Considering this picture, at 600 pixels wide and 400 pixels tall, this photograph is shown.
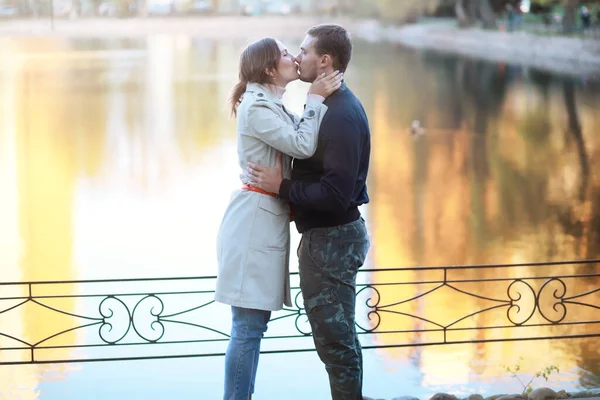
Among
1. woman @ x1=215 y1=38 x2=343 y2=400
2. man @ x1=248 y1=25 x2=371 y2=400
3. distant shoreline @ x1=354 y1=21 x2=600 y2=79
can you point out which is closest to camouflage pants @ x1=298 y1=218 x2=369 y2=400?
man @ x1=248 y1=25 x2=371 y2=400

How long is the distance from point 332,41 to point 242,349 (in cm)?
99

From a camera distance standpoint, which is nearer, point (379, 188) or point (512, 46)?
point (379, 188)

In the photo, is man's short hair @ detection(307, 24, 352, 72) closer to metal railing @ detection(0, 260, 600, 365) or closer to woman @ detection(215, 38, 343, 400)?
woman @ detection(215, 38, 343, 400)

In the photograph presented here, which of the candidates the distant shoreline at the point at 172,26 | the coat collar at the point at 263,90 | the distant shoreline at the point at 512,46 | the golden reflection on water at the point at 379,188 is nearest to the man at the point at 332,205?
the coat collar at the point at 263,90

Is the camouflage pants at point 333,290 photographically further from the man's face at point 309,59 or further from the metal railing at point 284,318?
the metal railing at point 284,318

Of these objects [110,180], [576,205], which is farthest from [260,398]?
[110,180]

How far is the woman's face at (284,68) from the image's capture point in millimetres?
3012

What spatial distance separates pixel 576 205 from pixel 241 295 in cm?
904

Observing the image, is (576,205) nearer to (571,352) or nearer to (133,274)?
(133,274)

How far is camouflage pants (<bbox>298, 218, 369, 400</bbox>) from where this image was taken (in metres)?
3.01

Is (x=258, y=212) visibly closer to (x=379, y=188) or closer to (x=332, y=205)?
(x=332, y=205)

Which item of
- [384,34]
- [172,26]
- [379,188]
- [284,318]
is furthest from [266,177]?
[172,26]

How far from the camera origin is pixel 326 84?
2969mm

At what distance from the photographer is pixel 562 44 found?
3127cm
